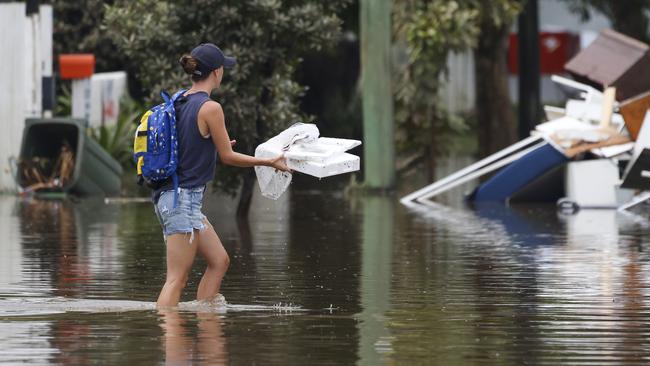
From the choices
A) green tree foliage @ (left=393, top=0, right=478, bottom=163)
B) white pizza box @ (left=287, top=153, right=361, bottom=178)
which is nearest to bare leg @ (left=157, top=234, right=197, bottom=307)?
white pizza box @ (left=287, top=153, right=361, bottom=178)

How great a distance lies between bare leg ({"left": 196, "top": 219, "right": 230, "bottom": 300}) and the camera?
11719 millimetres

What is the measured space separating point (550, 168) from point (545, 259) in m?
8.36

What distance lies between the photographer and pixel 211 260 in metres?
11.8

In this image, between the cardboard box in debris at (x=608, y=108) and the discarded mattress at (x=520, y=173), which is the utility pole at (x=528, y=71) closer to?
the discarded mattress at (x=520, y=173)

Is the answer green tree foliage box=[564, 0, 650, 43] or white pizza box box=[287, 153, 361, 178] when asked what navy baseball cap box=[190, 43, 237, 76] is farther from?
green tree foliage box=[564, 0, 650, 43]

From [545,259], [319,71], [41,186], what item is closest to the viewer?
[545,259]

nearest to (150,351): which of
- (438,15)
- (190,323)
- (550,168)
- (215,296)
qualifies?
(190,323)

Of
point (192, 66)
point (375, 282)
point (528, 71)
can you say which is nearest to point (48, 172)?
point (528, 71)

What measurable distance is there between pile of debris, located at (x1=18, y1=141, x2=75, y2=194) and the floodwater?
434cm

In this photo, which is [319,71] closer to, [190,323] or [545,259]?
[545,259]

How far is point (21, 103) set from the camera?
1056 inches

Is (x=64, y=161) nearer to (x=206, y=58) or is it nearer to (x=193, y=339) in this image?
(x=206, y=58)

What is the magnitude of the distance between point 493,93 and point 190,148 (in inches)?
935

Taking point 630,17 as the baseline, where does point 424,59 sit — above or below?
below
